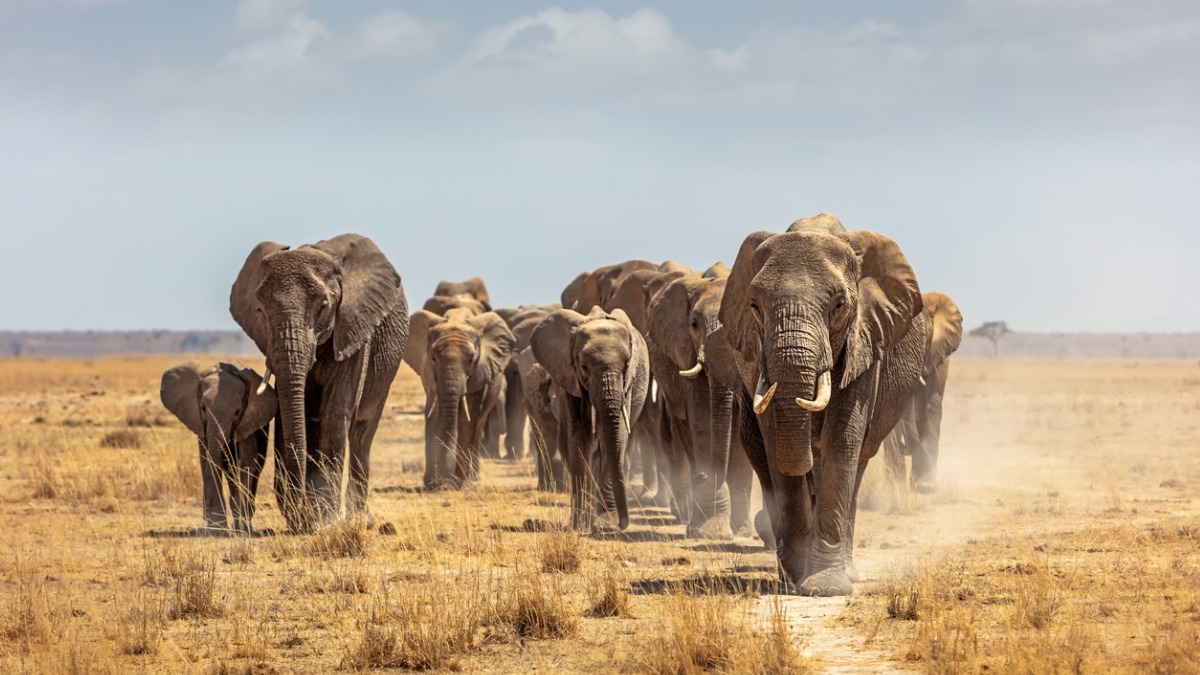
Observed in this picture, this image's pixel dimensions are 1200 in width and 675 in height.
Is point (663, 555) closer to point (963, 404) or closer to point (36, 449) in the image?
point (36, 449)

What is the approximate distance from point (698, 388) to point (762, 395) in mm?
5963

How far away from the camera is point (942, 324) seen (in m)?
19.9

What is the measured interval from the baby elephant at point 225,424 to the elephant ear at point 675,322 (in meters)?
4.21

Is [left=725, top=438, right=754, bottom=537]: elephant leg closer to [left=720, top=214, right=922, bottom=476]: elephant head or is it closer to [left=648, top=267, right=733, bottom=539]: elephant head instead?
[left=648, top=267, right=733, bottom=539]: elephant head

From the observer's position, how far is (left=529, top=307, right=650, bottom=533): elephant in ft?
48.7

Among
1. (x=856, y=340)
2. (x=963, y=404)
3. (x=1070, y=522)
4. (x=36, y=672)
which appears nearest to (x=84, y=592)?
(x=36, y=672)

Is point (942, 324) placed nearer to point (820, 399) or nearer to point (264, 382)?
point (264, 382)

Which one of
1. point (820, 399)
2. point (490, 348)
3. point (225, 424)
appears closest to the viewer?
point (820, 399)

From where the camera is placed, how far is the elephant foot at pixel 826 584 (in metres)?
10.5

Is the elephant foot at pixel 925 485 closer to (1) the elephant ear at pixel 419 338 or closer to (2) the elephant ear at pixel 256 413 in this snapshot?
(1) the elephant ear at pixel 419 338

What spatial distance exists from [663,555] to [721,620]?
181 inches

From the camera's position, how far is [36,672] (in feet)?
→ 27.4

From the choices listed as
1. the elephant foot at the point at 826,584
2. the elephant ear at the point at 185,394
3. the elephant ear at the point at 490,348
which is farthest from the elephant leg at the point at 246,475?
the elephant ear at the point at 490,348

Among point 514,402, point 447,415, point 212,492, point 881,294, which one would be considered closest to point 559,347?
point 212,492
